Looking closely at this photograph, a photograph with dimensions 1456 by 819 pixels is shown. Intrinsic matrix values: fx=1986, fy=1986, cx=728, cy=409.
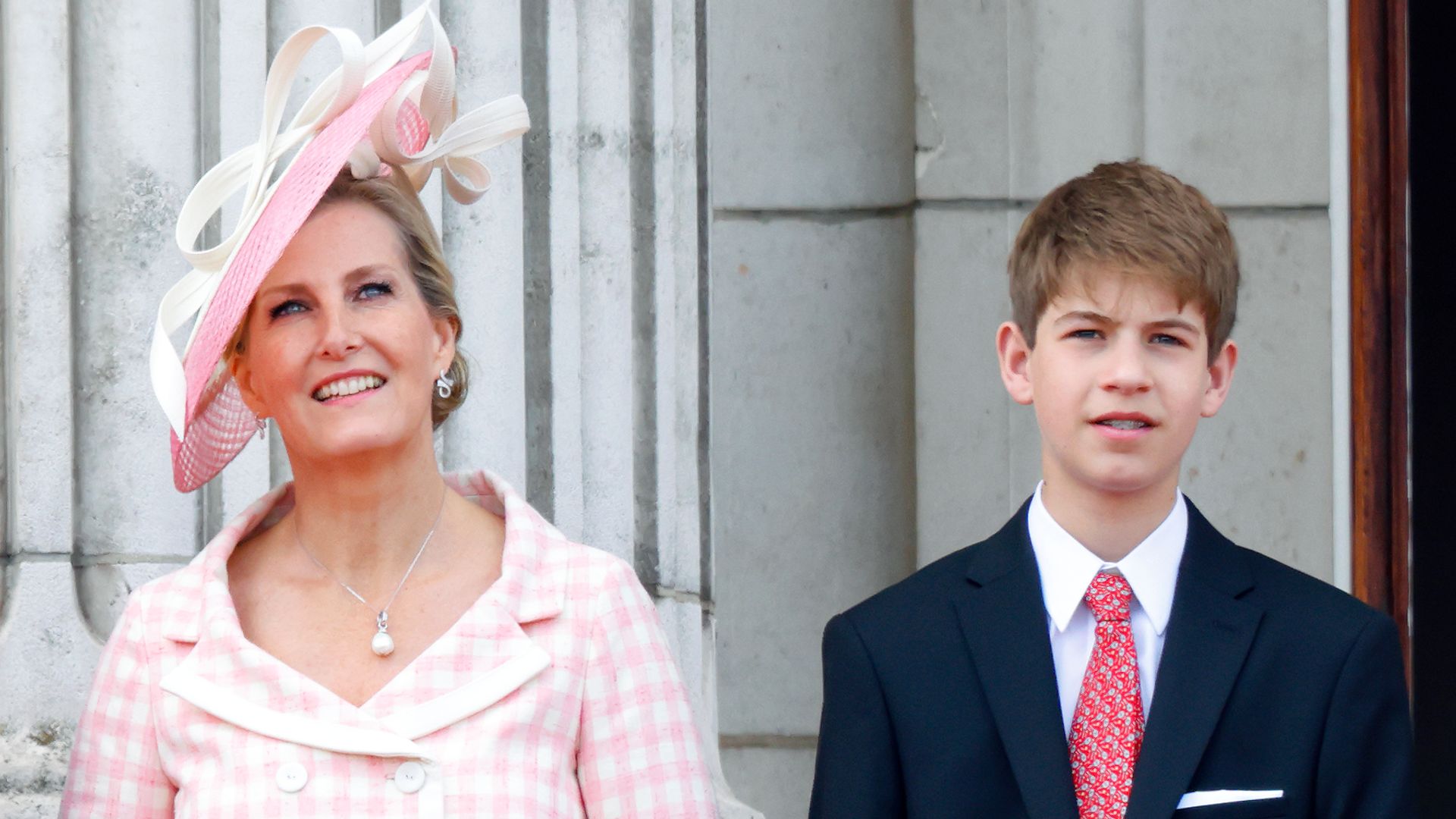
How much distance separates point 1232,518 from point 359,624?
1986mm

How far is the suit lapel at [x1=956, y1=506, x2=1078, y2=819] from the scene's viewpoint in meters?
2.30

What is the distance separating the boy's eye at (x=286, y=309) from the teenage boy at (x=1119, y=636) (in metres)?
0.78

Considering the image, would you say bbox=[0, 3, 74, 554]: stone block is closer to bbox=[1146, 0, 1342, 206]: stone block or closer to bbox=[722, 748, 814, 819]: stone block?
bbox=[722, 748, 814, 819]: stone block

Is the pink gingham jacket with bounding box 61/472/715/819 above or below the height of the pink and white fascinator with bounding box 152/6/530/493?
below

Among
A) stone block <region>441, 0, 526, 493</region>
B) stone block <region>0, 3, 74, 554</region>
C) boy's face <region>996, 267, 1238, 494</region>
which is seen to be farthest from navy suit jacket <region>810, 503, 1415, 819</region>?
stone block <region>0, 3, 74, 554</region>

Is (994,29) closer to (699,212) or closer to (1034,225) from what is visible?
(699,212)

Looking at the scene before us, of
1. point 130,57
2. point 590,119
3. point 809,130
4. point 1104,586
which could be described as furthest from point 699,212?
point 1104,586

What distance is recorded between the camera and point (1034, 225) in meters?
Answer: 2.58

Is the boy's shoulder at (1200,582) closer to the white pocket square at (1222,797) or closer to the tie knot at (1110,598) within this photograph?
the tie knot at (1110,598)

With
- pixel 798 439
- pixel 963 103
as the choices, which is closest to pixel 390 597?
pixel 798 439

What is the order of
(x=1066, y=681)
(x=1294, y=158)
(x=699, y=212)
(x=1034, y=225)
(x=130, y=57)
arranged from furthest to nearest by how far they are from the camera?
1. (x=1294, y=158)
2. (x=699, y=212)
3. (x=130, y=57)
4. (x=1034, y=225)
5. (x=1066, y=681)

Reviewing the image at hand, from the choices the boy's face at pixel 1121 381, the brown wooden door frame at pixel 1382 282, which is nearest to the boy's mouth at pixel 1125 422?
the boy's face at pixel 1121 381

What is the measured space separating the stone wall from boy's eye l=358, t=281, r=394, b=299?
579 millimetres

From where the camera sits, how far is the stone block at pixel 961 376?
3846 mm
